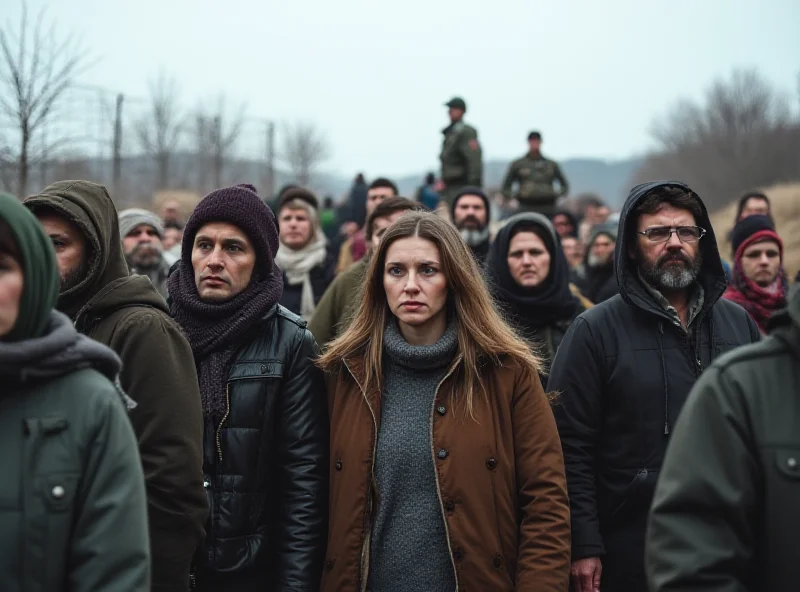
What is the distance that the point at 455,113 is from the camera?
13.8 m

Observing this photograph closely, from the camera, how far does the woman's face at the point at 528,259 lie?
5746mm

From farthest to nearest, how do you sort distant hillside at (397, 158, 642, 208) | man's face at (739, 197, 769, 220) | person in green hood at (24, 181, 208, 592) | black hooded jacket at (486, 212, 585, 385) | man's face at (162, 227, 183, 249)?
distant hillside at (397, 158, 642, 208) → man's face at (162, 227, 183, 249) → man's face at (739, 197, 769, 220) → black hooded jacket at (486, 212, 585, 385) → person in green hood at (24, 181, 208, 592)

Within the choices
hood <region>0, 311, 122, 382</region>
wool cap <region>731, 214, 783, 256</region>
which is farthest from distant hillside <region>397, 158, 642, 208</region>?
hood <region>0, 311, 122, 382</region>

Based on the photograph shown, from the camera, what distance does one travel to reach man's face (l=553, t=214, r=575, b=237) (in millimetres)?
11312

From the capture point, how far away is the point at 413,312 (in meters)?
3.50

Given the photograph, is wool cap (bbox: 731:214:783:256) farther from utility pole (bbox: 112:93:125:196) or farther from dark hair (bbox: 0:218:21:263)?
utility pole (bbox: 112:93:125:196)

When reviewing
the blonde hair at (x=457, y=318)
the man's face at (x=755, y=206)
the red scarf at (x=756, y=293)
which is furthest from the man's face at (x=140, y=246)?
the man's face at (x=755, y=206)

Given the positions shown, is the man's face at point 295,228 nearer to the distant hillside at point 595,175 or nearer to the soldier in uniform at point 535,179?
the soldier in uniform at point 535,179

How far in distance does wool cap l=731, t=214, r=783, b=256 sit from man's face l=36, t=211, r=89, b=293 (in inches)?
204

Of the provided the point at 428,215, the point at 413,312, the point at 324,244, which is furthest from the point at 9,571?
the point at 324,244

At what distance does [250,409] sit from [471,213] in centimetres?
469

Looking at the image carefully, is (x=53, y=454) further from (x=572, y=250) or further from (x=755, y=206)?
(x=572, y=250)

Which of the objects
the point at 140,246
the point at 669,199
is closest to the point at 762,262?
the point at 669,199

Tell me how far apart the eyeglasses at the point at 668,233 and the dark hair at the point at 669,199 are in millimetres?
98
